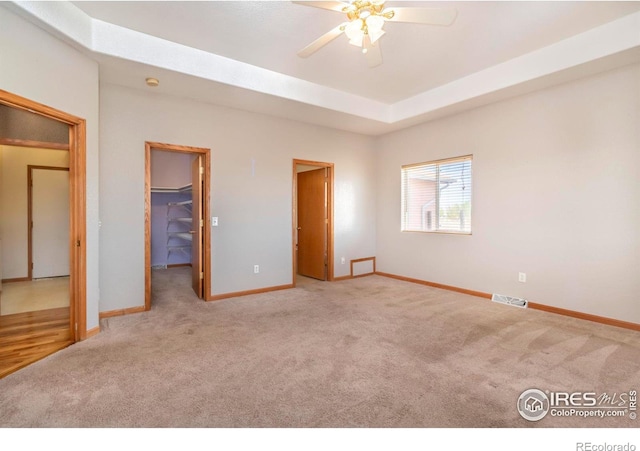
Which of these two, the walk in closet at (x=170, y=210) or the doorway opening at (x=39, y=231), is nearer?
the doorway opening at (x=39, y=231)

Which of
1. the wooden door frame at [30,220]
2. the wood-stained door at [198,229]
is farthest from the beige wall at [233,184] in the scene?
the wooden door frame at [30,220]

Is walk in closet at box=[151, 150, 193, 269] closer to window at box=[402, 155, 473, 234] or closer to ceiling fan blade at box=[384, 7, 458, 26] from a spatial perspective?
window at box=[402, 155, 473, 234]

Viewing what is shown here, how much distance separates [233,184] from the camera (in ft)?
14.8

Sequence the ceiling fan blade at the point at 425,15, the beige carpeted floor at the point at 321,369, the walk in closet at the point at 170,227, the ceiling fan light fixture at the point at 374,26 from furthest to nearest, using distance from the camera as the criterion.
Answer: the walk in closet at the point at 170,227 < the ceiling fan light fixture at the point at 374,26 < the ceiling fan blade at the point at 425,15 < the beige carpeted floor at the point at 321,369

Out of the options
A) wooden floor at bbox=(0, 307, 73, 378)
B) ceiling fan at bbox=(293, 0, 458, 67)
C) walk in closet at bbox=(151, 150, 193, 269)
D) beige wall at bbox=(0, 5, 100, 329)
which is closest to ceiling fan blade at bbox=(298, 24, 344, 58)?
ceiling fan at bbox=(293, 0, 458, 67)

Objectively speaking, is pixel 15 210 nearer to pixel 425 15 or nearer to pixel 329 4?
pixel 329 4

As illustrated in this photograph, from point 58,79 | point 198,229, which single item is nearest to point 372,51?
point 58,79

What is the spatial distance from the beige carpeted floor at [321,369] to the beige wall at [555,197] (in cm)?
49

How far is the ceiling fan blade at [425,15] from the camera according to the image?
2057 mm

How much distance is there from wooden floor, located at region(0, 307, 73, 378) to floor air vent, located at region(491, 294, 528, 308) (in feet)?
16.5

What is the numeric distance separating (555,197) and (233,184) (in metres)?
4.24

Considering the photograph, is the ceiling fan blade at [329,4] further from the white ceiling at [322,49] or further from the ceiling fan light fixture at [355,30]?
the white ceiling at [322,49]
